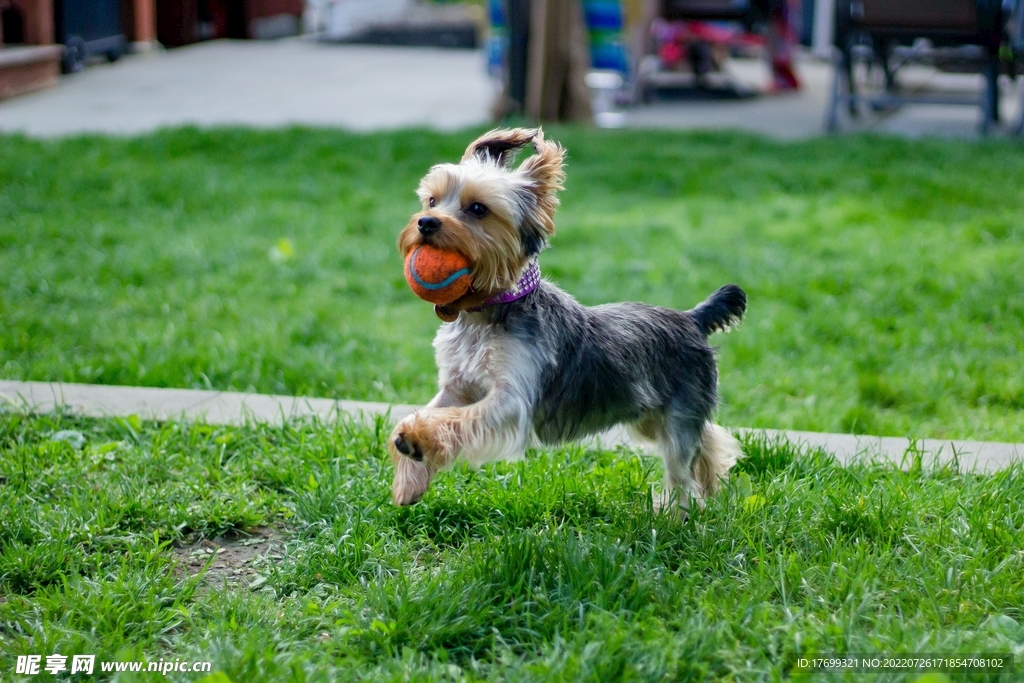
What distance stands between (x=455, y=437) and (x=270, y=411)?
1.90 meters

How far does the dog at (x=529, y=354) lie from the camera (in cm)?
334

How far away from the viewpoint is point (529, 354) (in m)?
3.49

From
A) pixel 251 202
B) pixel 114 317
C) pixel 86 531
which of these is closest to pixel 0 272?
pixel 114 317

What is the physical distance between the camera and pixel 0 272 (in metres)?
7.05

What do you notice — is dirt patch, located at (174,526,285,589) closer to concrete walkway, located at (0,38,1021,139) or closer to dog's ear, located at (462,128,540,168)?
dog's ear, located at (462,128,540,168)

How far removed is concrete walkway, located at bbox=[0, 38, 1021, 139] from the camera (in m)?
13.0

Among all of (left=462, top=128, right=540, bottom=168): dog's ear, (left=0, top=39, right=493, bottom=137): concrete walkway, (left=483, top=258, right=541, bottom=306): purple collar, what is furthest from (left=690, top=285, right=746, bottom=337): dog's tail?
(left=0, top=39, right=493, bottom=137): concrete walkway

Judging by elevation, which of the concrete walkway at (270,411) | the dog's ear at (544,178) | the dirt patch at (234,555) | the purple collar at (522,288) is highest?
the dog's ear at (544,178)

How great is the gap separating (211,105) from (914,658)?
13259 mm

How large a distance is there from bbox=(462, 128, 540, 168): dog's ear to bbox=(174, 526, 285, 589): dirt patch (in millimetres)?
1521

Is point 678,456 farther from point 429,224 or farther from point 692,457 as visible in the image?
point 429,224

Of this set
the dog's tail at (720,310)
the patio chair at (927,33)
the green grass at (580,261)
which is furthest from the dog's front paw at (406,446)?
the patio chair at (927,33)

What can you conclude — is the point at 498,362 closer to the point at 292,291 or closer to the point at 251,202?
the point at 292,291

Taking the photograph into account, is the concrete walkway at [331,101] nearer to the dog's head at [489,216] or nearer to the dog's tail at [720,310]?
the dog's tail at [720,310]
